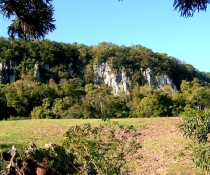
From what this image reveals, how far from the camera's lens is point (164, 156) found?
37.7 feet

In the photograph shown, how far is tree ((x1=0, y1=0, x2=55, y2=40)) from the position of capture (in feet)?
15.8

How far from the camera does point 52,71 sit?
345ft

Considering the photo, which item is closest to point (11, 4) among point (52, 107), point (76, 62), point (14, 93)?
point (52, 107)

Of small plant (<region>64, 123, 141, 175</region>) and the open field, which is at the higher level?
small plant (<region>64, 123, 141, 175</region>)

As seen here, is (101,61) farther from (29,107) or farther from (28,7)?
(28,7)

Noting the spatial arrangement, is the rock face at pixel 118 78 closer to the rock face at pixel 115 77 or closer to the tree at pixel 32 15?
the rock face at pixel 115 77

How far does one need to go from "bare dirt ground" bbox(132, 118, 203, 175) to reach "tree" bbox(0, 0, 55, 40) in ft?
12.6

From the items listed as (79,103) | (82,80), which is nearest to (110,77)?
(82,80)

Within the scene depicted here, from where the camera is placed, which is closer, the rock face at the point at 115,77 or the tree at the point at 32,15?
the tree at the point at 32,15

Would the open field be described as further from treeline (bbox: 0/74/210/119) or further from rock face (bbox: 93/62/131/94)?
rock face (bbox: 93/62/131/94)

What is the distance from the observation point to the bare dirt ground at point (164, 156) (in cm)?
980

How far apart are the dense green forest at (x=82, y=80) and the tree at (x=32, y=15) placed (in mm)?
43105

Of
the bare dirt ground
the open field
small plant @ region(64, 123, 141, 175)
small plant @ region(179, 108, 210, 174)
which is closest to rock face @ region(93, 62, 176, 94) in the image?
the open field

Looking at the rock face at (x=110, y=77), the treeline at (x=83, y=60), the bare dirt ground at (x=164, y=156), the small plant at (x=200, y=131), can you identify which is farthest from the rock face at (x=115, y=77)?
the small plant at (x=200, y=131)
